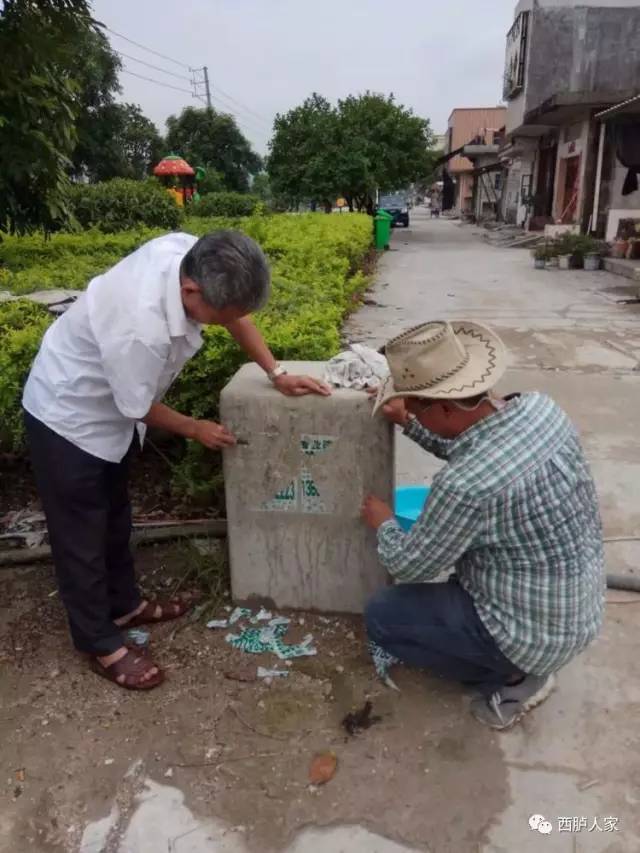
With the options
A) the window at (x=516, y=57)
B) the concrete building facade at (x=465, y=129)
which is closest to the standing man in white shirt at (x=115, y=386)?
the window at (x=516, y=57)

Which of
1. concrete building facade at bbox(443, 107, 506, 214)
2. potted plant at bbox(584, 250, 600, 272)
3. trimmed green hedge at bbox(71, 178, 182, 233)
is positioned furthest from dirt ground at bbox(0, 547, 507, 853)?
concrete building facade at bbox(443, 107, 506, 214)

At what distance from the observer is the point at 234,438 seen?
2.53m

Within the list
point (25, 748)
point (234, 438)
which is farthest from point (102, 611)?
point (234, 438)

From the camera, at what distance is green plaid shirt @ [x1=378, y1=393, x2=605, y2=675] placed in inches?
73.2

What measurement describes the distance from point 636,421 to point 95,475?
396cm

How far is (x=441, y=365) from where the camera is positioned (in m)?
1.90

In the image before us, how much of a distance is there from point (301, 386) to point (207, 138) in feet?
133

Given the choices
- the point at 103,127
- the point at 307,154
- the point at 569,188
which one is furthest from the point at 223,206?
the point at 103,127

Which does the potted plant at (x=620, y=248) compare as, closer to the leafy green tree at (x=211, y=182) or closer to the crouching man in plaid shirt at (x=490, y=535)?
the crouching man in plaid shirt at (x=490, y=535)

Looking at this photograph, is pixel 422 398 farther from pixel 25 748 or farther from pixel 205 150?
pixel 205 150

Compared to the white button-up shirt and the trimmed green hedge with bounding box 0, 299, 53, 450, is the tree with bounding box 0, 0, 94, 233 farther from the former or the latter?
the white button-up shirt

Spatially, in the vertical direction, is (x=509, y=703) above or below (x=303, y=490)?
below

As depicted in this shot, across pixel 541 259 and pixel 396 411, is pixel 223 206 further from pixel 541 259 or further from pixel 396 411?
pixel 396 411

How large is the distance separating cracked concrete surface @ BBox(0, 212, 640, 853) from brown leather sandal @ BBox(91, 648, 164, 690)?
5cm
